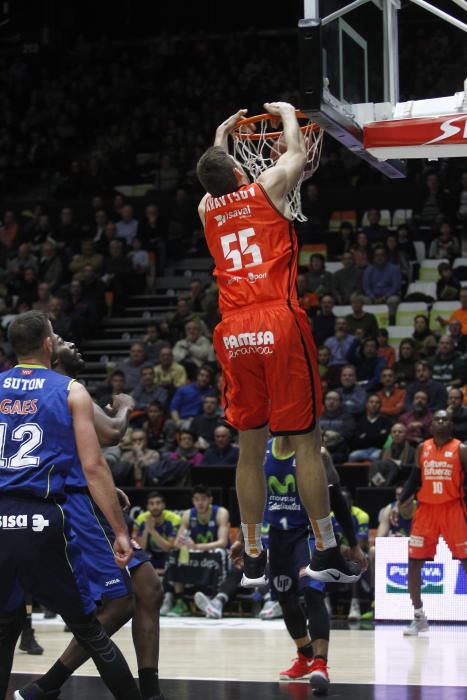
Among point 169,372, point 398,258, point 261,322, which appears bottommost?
point 169,372

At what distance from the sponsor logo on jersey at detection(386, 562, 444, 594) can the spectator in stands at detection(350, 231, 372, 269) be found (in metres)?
5.33

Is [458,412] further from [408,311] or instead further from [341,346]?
[408,311]

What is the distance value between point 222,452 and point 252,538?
771 centimetres

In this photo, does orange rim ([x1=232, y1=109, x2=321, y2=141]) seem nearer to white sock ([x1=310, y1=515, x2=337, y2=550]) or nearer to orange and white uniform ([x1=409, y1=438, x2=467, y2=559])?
white sock ([x1=310, y1=515, x2=337, y2=550])

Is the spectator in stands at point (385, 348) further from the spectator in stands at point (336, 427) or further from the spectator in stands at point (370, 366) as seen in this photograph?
the spectator in stands at point (336, 427)

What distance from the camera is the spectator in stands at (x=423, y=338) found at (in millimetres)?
15141

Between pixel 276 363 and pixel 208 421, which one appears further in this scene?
pixel 208 421

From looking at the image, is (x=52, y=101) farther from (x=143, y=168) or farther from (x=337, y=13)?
(x=337, y=13)

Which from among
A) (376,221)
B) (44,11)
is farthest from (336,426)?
(44,11)

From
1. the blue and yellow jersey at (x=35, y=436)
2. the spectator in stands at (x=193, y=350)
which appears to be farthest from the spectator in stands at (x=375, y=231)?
the blue and yellow jersey at (x=35, y=436)

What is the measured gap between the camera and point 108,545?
6.69m

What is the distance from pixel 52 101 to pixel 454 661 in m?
16.7

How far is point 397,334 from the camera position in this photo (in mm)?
16078

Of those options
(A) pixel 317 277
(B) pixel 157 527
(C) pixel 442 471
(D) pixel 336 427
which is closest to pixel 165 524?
(B) pixel 157 527
